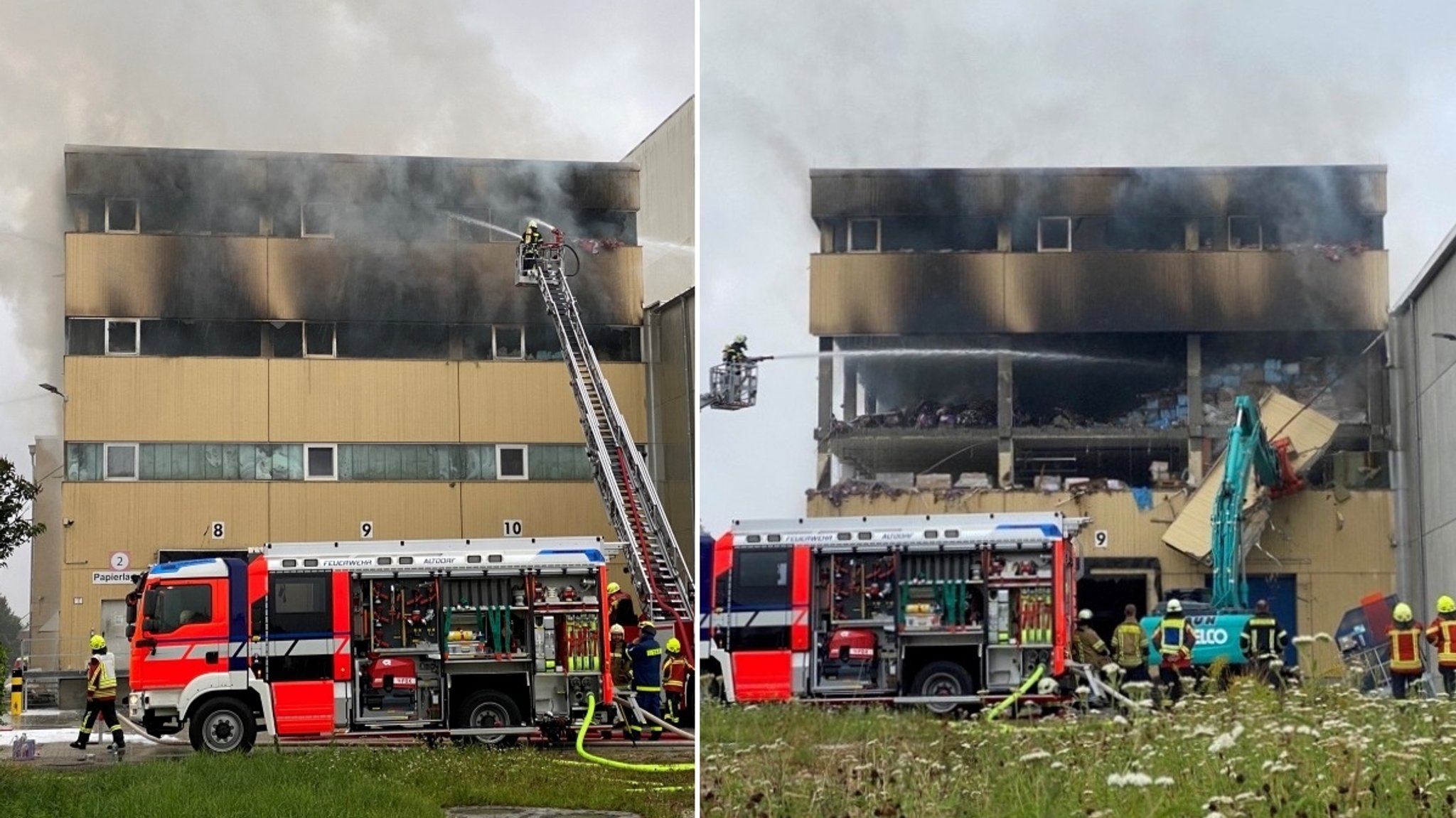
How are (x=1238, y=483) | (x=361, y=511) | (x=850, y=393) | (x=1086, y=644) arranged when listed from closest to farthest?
(x=1238, y=483)
(x=850, y=393)
(x=1086, y=644)
(x=361, y=511)

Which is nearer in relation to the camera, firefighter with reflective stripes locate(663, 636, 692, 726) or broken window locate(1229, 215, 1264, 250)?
broken window locate(1229, 215, 1264, 250)

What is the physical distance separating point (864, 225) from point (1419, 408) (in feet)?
7.64

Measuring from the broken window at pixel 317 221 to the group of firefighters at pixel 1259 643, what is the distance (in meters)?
6.83

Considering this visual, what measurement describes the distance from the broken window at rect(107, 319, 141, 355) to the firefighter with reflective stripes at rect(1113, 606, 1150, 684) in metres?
7.02

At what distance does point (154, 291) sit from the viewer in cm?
1097

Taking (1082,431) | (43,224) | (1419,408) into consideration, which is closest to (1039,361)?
(1082,431)

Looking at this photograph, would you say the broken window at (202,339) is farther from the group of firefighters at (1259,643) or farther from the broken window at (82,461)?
the group of firefighters at (1259,643)

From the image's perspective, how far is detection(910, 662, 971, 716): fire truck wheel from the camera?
740 cm

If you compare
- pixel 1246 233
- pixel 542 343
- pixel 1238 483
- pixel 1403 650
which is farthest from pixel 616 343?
pixel 1403 650

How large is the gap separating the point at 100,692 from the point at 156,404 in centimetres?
213

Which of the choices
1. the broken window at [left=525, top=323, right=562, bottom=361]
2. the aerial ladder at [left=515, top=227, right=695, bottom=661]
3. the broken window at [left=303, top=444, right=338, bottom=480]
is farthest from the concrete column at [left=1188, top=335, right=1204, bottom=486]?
the broken window at [left=303, top=444, right=338, bottom=480]

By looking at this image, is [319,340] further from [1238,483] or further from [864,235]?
[1238,483]

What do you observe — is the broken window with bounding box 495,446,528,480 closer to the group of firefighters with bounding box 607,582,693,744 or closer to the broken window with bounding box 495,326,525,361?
the broken window with bounding box 495,326,525,361

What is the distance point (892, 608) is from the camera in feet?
25.7
